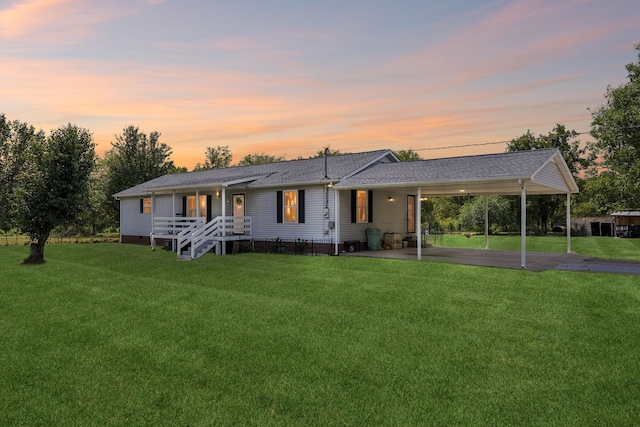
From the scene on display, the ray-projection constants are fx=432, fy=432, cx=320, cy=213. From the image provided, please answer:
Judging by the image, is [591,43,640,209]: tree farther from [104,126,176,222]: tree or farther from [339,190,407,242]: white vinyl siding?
[104,126,176,222]: tree

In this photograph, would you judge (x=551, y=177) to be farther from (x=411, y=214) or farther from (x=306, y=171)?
(x=306, y=171)

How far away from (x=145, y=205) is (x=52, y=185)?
1038cm

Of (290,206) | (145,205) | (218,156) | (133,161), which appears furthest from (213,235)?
(218,156)

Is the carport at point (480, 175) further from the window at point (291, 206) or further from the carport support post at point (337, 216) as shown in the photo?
the window at point (291, 206)

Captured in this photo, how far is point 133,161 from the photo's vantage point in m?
40.6

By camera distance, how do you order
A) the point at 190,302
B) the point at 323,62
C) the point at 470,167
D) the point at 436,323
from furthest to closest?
the point at 323,62
the point at 470,167
the point at 190,302
the point at 436,323

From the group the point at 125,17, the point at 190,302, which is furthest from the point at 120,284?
the point at 125,17

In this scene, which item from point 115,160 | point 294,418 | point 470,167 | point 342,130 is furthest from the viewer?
point 115,160

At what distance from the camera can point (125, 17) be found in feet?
52.8

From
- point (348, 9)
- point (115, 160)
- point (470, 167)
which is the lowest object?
point (470, 167)

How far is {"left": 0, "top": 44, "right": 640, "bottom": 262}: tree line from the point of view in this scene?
17750mm

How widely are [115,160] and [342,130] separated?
2240 centimetres

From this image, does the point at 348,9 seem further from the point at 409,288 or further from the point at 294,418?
the point at 294,418

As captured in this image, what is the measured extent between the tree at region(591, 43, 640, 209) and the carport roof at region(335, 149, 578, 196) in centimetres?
1813
